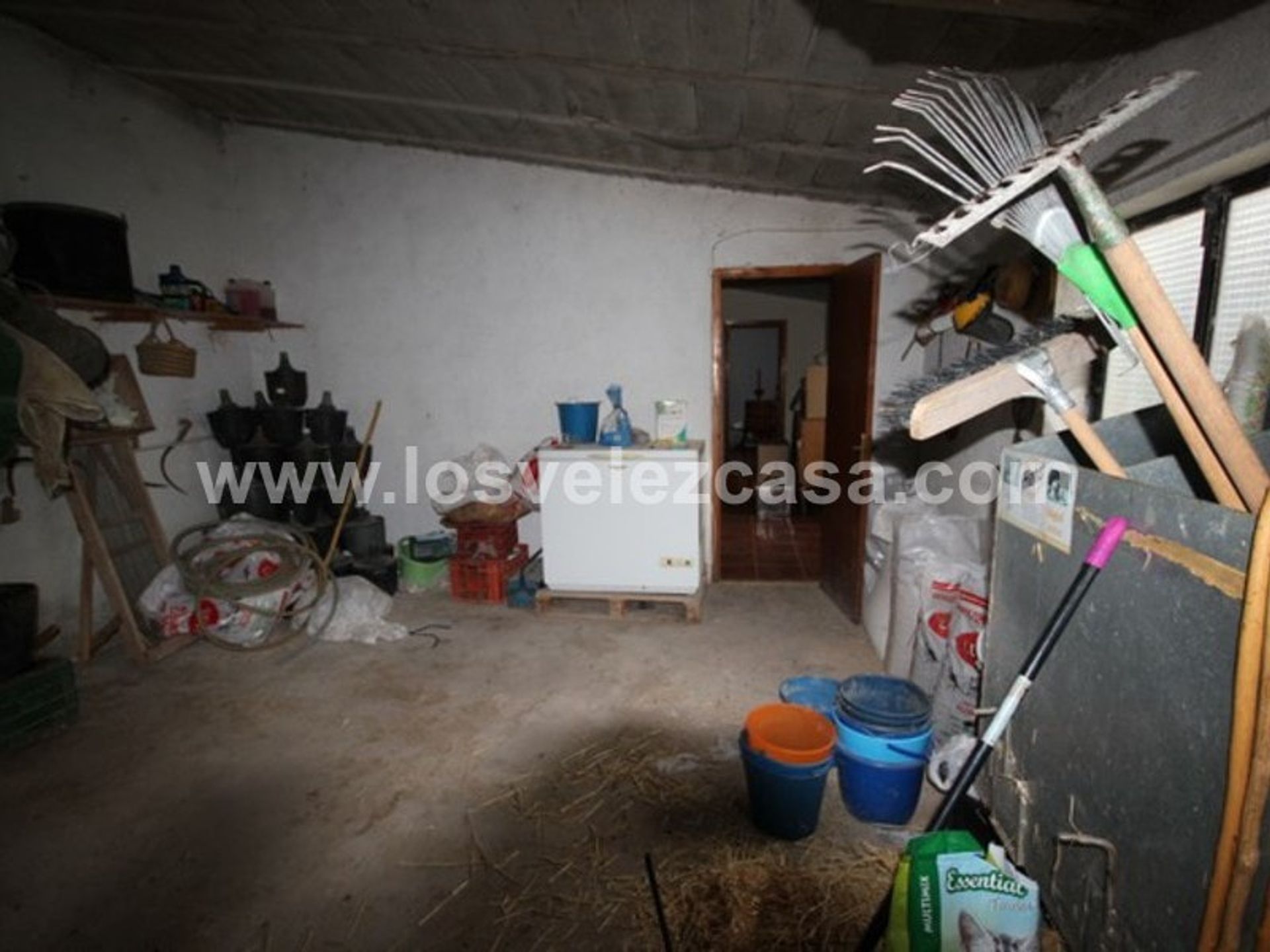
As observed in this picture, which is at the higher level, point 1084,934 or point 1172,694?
point 1172,694

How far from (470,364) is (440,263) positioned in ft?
2.27

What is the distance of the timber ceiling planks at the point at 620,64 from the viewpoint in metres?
1.60

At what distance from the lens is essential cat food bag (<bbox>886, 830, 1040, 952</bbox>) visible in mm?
1134

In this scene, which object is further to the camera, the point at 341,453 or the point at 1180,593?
the point at 341,453

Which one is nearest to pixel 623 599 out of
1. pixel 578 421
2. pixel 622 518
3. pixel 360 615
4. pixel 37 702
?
pixel 622 518

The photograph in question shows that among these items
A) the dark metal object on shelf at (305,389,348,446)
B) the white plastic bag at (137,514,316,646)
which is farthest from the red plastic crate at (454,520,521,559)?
the dark metal object on shelf at (305,389,348,446)

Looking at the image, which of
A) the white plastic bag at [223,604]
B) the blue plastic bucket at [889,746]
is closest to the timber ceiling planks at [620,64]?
the blue plastic bucket at [889,746]

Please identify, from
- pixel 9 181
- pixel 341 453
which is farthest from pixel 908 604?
pixel 9 181

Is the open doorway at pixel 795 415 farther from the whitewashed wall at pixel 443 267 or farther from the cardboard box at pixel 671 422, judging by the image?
the cardboard box at pixel 671 422

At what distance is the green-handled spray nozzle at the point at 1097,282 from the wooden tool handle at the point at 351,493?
3.43 metres

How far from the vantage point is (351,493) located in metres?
3.67

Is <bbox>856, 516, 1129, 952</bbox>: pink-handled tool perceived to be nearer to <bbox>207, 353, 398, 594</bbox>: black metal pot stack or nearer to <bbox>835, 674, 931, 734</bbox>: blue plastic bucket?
<bbox>835, 674, 931, 734</bbox>: blue plastic bucket

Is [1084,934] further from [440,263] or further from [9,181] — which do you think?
[9,181]

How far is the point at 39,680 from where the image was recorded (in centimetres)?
220
